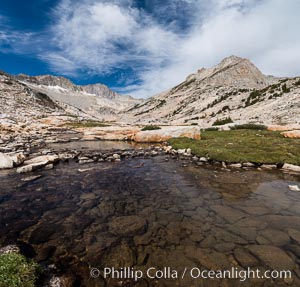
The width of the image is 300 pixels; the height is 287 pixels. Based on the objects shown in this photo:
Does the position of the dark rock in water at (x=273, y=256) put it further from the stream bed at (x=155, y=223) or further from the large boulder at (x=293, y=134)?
the large boulder at (x=293, y=134)

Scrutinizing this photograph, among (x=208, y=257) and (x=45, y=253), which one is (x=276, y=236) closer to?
(x=208, y=257)

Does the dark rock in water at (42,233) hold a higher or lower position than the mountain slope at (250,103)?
lower

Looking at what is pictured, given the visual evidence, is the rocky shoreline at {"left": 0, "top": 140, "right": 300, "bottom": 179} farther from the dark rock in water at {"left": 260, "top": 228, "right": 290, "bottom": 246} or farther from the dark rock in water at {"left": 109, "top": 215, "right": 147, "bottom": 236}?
the dark rock in water at {"left": 109, "top": 215, "right": 147, "bottom": 236}

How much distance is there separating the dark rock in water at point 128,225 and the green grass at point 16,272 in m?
3.07

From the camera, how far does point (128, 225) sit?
27.0 ft

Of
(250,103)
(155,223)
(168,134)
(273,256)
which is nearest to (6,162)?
(155,223)

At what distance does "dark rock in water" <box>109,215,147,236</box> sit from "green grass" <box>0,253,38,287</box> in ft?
10.1

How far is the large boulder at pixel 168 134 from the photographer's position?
3007cm

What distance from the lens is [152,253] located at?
658 cm

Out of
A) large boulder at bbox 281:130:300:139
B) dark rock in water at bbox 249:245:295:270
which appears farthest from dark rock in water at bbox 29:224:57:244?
large boulder at bbox 281:130:300:139

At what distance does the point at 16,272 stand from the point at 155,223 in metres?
4.93

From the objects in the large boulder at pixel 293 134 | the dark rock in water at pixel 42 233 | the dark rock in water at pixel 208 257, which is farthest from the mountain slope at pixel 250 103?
the dark rock in water at pixel 42 233

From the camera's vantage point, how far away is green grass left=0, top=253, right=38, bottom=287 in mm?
4535

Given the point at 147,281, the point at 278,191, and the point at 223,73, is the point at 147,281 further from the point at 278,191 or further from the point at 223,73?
the point at 223,73
